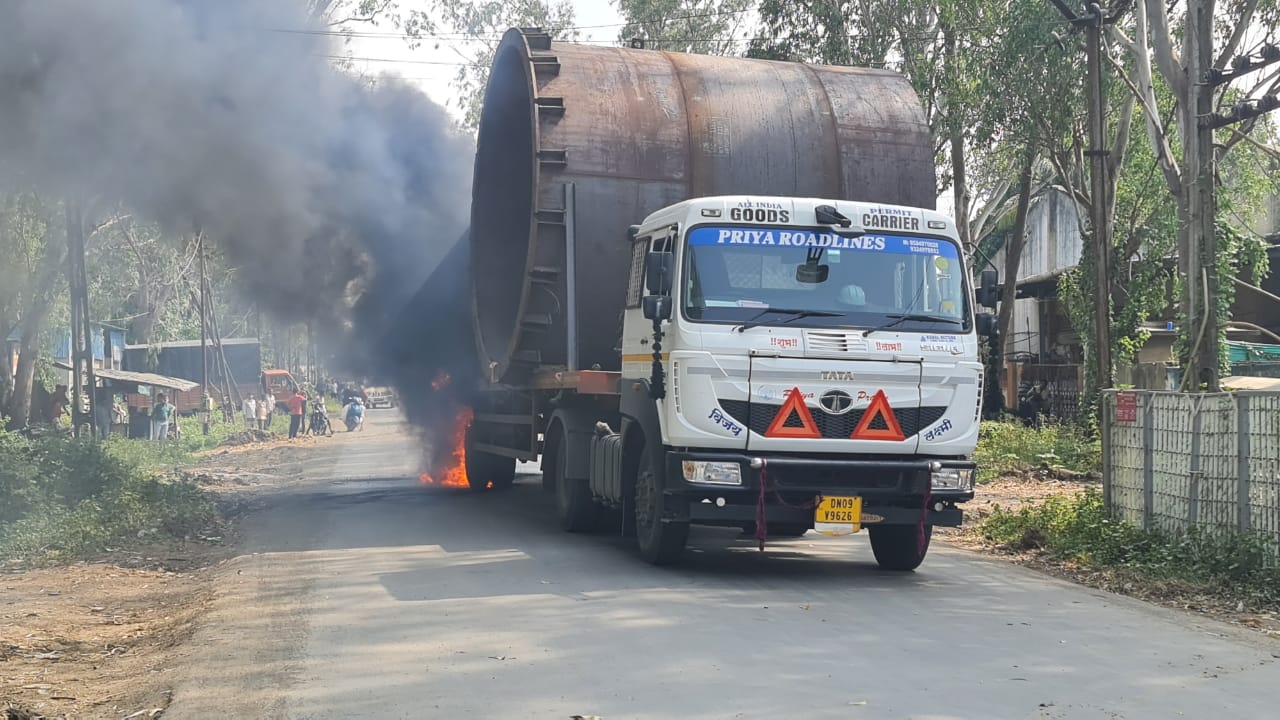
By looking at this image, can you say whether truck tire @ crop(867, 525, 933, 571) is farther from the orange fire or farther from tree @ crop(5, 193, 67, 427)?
tree @ crop(5, 193, 67, 427)

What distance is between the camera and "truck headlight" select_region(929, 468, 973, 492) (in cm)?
992

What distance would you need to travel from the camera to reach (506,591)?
947 cm

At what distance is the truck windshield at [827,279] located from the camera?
9.96 m

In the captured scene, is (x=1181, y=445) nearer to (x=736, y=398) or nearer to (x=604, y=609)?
(x=736, y=398)

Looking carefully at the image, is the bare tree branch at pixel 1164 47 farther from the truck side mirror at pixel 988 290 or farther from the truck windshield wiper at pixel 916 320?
the truck windshield wiper at pixel 916 320

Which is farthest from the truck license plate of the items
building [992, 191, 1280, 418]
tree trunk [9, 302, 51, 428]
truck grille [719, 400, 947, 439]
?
tree trunk [9, 302, 51, 428]

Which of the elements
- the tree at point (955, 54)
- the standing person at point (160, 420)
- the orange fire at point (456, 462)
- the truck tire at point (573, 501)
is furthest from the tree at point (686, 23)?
the truck tire at point (573, 501)

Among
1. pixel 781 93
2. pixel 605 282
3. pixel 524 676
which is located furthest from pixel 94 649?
pixel 781 93

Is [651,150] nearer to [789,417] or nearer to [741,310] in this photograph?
[741,310]

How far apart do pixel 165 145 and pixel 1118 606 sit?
43.4 feet

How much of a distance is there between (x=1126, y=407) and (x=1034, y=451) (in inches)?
416

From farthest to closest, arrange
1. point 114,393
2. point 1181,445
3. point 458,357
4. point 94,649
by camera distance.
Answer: point 114,393 → point 458,357 → point 1181,445 → point 94,649

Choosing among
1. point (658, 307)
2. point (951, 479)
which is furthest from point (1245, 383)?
point (658, 307)

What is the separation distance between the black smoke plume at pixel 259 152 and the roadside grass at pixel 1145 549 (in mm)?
7226
